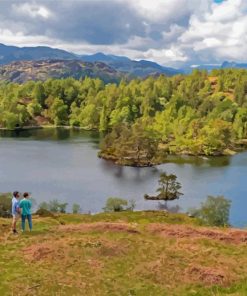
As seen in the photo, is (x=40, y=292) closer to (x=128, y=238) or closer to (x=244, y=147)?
(x=128, y=238)

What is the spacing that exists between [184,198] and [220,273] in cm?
7908

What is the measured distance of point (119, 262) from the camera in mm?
25688

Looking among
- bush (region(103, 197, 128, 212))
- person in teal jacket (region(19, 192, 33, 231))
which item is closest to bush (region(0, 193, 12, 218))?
bush (region(103, 197, 128, 212))

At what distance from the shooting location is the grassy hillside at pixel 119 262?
21.9 meters

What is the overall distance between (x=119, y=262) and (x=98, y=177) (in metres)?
96.3

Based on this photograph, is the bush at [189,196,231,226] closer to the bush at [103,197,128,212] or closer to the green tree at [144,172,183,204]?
the bush at [103,197,128,212]

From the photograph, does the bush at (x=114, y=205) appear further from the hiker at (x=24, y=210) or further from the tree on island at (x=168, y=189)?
the hiker at (x=24, y=210)

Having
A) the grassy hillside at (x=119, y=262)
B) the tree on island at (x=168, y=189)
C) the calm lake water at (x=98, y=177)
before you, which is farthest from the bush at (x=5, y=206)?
the tree on island at (x=168, y=189)

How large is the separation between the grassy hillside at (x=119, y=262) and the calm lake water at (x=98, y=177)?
53367 mm

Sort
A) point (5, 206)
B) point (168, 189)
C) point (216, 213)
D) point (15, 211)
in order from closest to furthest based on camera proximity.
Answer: point (15, 211), point (5, 206), point (216, 213), point (168, 189)

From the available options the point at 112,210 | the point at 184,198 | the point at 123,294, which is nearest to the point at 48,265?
the point at 123,294

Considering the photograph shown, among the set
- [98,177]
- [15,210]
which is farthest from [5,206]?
[98,177]

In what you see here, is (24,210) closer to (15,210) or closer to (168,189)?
(15,210)

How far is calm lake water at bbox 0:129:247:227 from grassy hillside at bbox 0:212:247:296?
53367 mm
